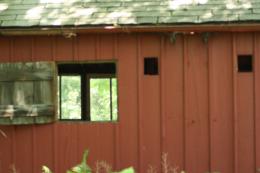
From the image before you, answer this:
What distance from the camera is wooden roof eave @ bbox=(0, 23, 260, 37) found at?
781cm

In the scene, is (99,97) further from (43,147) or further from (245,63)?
(245,63)

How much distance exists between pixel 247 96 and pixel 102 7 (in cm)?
256

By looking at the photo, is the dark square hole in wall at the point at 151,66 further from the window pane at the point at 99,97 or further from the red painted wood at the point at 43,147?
the window pane at the point at 99,97

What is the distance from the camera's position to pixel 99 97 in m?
16.5

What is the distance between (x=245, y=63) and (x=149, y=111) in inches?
62.6

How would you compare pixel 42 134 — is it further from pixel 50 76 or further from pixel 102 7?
pixel 102 7

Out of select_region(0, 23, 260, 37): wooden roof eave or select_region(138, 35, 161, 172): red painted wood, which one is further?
select_region(138, 35, 161, 172): red painted wood

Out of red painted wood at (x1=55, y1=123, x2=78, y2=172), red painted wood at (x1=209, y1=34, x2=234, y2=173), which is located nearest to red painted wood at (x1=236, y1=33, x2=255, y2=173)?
red painted wood at (x1=209, y1=34, x2=234, y2=173)

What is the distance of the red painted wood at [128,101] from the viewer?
838 centimetres

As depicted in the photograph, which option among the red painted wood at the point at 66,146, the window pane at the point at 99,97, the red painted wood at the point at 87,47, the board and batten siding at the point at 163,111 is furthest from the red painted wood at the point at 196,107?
the window pane at the point at 99,97

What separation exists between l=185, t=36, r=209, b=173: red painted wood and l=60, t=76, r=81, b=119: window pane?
781cm

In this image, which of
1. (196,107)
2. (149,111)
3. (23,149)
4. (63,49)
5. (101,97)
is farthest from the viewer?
(101,97)

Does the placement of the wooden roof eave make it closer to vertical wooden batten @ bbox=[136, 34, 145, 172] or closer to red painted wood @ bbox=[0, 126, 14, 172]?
vertical wooden batten @ bbox=[136, 34, 145, 172]

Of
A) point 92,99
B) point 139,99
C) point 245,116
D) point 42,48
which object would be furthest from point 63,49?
point 92,99
